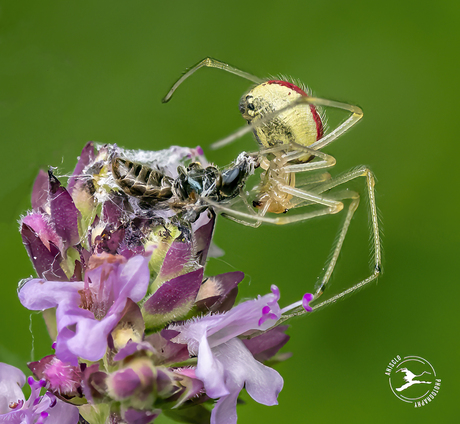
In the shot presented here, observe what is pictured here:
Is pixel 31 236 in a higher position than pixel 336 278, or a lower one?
higher

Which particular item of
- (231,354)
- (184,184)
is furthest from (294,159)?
(231,354)

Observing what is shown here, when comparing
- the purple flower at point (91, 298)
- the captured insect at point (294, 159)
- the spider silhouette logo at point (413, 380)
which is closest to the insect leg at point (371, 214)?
the captured insect at point (294, 159)

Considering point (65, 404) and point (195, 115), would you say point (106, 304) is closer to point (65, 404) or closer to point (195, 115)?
point (65, 404)

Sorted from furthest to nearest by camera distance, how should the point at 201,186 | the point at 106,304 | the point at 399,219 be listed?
the point at 399,219 < the point at 201,186 < the point at 106,304

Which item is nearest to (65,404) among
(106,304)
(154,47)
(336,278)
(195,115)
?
(106,304)

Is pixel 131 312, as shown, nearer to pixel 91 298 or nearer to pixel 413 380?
pixel 91 298

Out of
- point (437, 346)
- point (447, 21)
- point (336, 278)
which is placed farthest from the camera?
point (447, 21)

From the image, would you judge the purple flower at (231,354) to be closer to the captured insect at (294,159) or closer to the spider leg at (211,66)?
the captured insect at (294,159)
